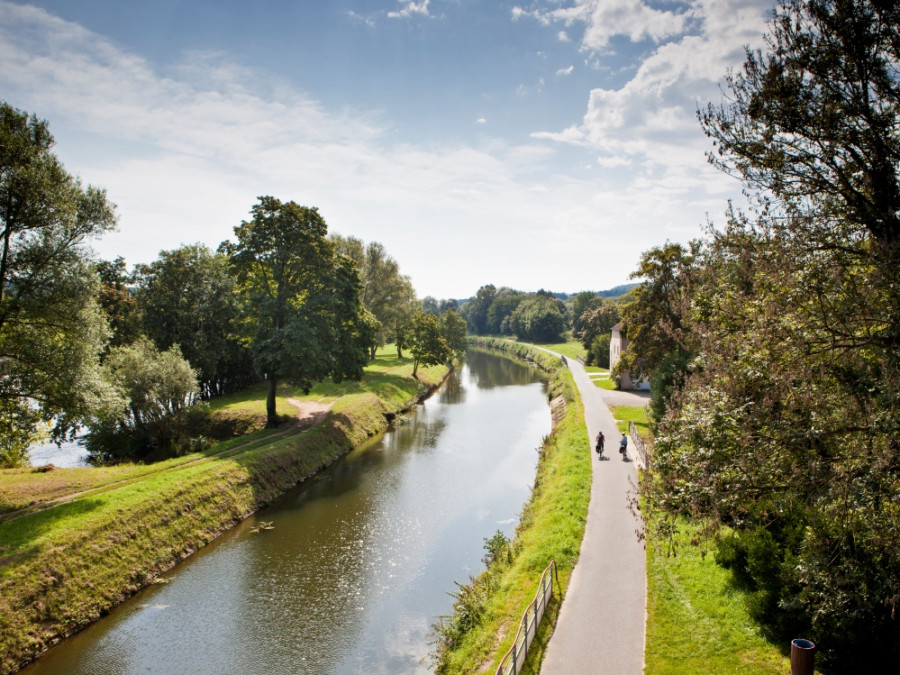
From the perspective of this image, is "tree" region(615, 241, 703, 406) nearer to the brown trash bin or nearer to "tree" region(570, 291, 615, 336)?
the brown trash bin

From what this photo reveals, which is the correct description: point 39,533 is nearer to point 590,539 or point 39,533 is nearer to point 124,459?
point 124,459

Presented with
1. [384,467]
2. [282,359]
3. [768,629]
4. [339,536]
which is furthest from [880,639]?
[282,359]

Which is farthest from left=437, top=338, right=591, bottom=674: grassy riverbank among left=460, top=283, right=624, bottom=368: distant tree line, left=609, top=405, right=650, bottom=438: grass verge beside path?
left=460, top=283, right=624, bottom=368: distant tree line

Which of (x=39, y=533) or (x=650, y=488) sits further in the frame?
(x=39, y=533)

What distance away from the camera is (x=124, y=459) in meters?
28.8

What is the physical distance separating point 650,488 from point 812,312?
474 centimetres

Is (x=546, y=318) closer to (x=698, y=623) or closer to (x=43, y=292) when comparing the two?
(x=43, y=292)

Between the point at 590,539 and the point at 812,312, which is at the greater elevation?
the point at 812,312

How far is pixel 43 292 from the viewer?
1933 cm

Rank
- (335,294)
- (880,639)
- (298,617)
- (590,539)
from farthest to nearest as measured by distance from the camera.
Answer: (335,294) → (590,539) → (298,617) → (880,639)

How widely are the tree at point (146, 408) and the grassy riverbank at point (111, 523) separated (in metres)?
2.96

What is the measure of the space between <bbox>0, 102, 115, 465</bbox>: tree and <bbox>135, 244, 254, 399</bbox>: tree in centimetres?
1755

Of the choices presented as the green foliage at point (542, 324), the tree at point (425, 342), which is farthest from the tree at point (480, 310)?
the tree at point (425, 342)

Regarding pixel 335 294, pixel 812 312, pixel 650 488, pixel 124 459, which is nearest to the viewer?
pixel 812 312
